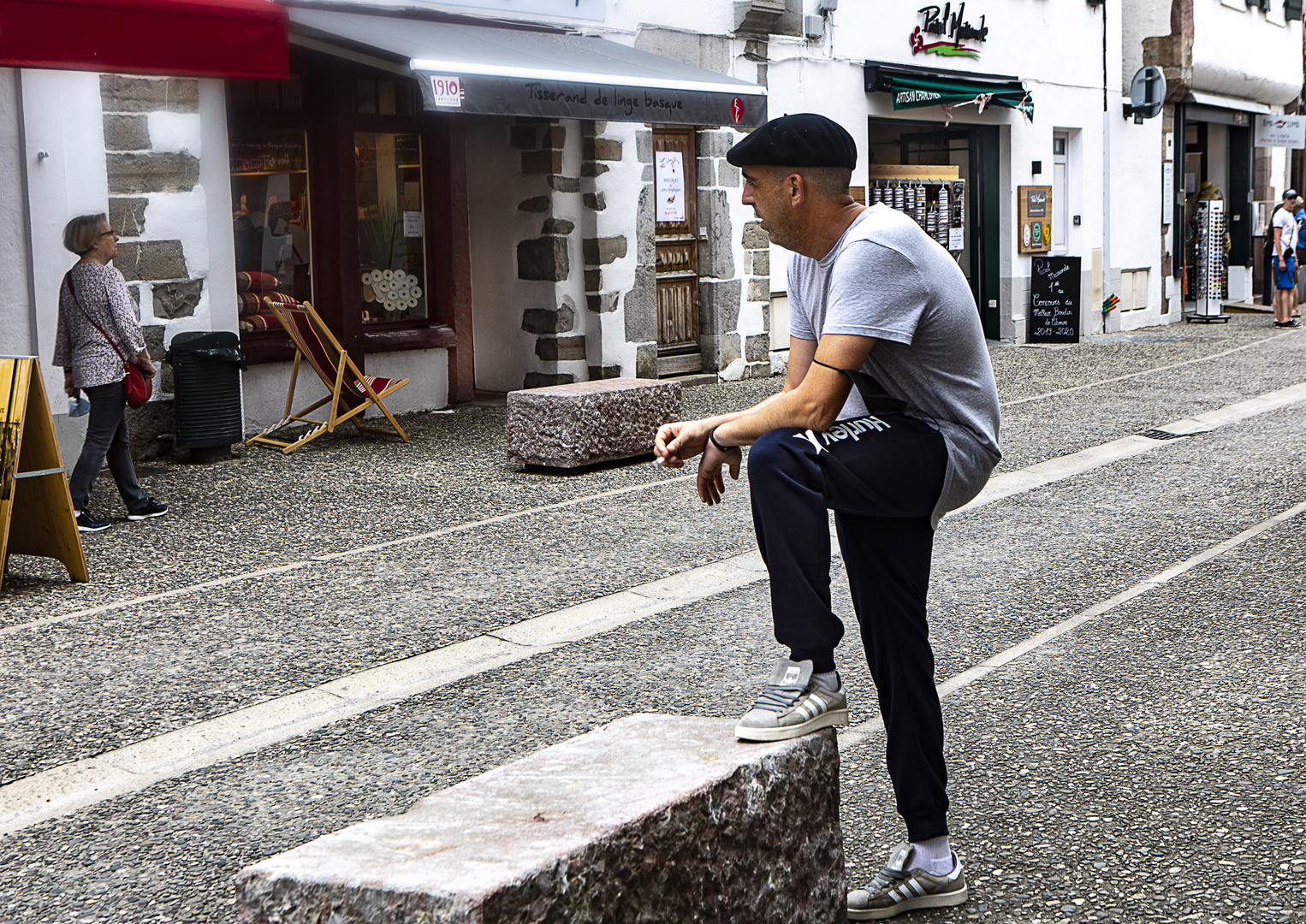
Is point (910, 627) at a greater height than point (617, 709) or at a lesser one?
→ greater

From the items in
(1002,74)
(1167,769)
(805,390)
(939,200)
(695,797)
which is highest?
(1002,74)

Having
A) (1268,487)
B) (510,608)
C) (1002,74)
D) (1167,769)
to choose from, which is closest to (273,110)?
(510,608)

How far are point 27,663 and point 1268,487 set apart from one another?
20.9 ft

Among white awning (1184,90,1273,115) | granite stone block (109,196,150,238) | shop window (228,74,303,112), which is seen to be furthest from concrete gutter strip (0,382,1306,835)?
white awning (1184,90,1273,115)

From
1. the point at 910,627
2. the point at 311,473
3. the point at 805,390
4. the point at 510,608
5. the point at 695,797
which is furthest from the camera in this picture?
the point at 311,473

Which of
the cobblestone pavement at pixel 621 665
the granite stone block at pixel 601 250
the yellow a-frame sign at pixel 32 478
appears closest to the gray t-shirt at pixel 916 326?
the cobblestone pavement at pixel 621 665

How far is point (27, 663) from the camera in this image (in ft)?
17.1

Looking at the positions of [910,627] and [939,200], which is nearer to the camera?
[910,627]

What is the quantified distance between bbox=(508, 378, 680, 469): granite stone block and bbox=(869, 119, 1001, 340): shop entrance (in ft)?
29.6

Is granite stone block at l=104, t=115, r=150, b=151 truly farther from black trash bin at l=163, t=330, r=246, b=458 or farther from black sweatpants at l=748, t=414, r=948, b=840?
black sweatpants at l=748, t=414, r=948, b=840

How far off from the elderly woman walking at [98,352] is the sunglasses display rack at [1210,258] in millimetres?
17882

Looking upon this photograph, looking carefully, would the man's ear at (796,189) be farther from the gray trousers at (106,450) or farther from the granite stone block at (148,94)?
the granite stone block at (148,94)

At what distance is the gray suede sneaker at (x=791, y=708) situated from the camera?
2.90 metres

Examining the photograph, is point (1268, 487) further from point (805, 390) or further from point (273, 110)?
point (273, 110)
